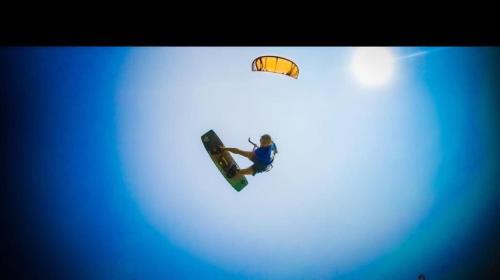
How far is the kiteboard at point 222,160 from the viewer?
4.05m

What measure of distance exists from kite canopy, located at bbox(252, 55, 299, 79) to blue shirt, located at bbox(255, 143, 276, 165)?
3.38ft

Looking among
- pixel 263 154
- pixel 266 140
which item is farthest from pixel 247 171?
pixel 266 140

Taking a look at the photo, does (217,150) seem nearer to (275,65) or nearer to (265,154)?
(265,154)

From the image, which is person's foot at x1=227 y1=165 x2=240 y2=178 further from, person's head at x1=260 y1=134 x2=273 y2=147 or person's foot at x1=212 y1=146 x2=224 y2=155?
person's head at x1=260 y1=134 x2=273 y2=147

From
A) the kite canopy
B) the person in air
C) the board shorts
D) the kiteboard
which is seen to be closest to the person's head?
the person in air

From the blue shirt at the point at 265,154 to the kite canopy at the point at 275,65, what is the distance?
3.38 feet

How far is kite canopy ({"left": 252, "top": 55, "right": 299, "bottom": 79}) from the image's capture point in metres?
2.68

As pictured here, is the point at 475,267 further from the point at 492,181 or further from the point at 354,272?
the point at 354,272

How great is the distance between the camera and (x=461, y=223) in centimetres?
926

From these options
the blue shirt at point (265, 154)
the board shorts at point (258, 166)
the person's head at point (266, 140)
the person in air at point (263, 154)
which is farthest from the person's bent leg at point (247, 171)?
the person's head at point (266, 140)

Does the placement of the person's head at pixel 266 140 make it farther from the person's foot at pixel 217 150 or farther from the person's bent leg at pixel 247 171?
the person's foot at pixel 217 150

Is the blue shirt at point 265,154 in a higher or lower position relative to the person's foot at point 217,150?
lower

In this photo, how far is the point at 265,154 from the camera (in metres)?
3.51

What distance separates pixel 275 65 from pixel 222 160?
5.91 ft
